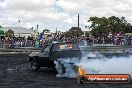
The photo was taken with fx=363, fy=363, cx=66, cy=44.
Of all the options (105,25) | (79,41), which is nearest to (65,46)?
(79,41)

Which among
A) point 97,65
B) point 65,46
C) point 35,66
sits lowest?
point 35,66

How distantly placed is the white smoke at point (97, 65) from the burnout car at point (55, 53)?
0.97 meters

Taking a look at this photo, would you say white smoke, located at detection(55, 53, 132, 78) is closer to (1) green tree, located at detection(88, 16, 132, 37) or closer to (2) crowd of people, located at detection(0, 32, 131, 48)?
(2) crowd of people, located at detection(0, 32, 131, 48)

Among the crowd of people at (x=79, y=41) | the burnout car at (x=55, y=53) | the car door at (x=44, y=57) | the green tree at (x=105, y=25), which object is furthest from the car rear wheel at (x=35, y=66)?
the green tree at (x=105, y=25)

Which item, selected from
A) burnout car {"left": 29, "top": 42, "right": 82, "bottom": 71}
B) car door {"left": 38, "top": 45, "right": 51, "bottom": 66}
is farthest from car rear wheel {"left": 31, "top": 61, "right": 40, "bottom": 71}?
car door {"left": 38, "top": 45, "right": 51, "bottom": 66}

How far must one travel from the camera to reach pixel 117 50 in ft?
101

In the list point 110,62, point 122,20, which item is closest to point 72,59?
point 110,62

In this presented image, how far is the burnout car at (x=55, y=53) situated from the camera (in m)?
17.0

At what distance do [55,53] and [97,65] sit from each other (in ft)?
10.7

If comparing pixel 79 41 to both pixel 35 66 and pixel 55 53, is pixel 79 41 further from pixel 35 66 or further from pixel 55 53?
pixel 55 53

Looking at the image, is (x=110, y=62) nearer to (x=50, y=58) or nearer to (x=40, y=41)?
(x=50, y=58)

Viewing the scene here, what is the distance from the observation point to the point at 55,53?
673 inches

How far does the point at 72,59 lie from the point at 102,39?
23.0 meters

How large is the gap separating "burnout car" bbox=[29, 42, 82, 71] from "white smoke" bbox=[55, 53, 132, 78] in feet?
3.18
